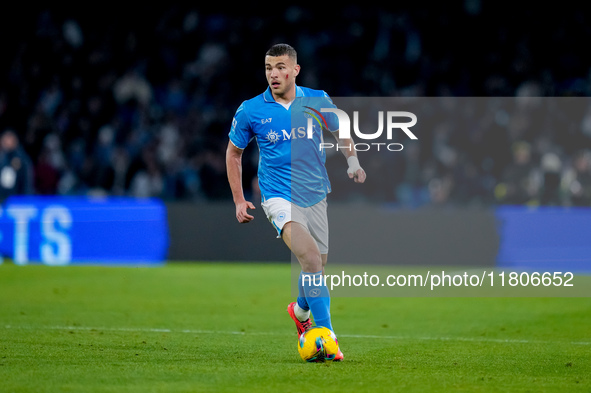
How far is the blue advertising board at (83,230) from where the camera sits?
1680 cm

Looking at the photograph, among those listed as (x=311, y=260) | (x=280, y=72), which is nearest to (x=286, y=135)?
(x=280, y=72)

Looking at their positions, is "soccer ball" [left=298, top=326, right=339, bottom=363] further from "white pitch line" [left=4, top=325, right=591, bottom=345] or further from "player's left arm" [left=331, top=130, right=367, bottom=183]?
"white pitch line" [left=4, top=325, right=591, bottom=345]

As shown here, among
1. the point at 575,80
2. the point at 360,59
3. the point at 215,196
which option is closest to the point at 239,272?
the point at 215,196

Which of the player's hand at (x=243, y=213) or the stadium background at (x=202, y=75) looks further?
the stadium background at (x=202, y=75)

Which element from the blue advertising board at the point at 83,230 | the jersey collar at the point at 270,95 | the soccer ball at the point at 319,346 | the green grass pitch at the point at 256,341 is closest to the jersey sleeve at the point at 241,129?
the jersey collar at the point at 270,95

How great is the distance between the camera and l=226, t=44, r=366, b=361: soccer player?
23.1 feet

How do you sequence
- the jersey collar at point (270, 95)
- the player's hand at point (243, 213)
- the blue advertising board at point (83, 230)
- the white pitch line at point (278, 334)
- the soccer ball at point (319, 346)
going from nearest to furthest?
1. the soccer ball at point (319, 346)
2. the player's hand at point (243, 213)
3. the jersey collar at point (270, 95)
4. the white pitch line at point (278, 334)
5. the blue advertising board at point (83, 230)

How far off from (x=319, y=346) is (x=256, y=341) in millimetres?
1487

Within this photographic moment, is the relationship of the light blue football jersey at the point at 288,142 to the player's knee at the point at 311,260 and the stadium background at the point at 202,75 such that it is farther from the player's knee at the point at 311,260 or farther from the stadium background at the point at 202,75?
the stadium background at the point at 202,75

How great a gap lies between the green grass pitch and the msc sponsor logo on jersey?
1.77m

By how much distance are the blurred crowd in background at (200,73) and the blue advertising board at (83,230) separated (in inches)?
32.0

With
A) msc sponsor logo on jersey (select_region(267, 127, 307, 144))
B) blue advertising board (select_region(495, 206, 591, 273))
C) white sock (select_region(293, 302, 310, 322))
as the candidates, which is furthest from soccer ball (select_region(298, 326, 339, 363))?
blue advertising board (select_region(495, 206, 591, 273))

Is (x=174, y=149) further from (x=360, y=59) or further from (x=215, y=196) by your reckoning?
(x=360, y=59)

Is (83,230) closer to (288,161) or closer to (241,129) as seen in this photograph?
(241,129)
